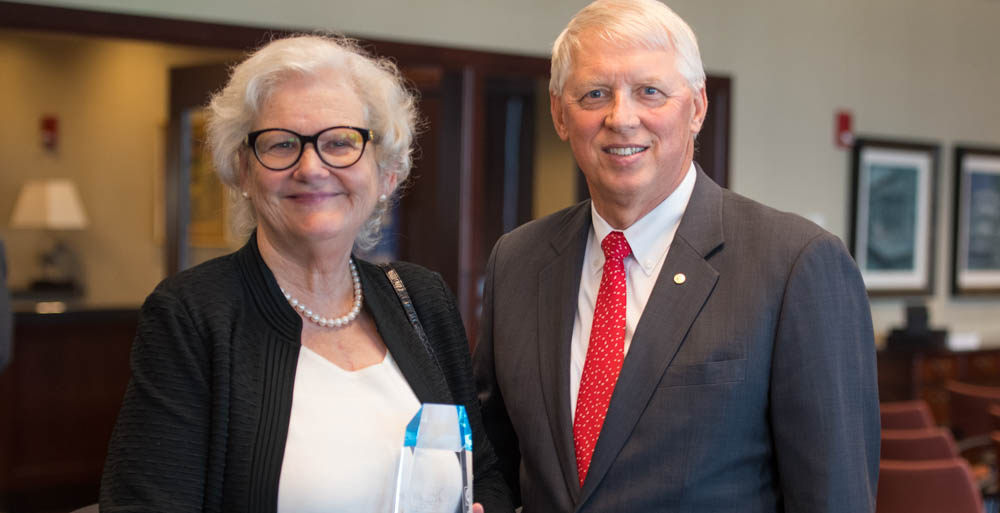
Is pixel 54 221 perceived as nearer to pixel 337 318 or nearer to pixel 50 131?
pixel 50 131

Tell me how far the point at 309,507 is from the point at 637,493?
546 millimetres

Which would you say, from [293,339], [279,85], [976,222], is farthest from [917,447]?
[976,222]

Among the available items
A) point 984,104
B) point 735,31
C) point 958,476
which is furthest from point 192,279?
point 984,104

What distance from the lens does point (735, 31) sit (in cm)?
563

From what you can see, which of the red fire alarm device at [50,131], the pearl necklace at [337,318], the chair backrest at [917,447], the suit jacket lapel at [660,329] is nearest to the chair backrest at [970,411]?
the chair backrest at [917,447]

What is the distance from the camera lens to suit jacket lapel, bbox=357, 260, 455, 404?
71.2 inches

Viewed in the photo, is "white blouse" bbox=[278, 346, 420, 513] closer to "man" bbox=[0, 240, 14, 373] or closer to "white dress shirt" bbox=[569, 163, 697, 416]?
"white dress shirt" bbox=[569, 163, 697, 416]

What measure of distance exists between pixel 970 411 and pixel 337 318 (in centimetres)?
450

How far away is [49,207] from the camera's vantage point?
7.50m

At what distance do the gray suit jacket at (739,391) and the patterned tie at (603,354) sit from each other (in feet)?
0.09

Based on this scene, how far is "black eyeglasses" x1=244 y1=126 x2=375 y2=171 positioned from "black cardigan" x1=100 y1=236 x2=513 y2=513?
0.17 m

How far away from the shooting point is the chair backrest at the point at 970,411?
5148mm

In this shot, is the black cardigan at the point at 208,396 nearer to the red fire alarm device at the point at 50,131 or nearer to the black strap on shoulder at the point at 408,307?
the black strap on shoulder at the point at 408,307

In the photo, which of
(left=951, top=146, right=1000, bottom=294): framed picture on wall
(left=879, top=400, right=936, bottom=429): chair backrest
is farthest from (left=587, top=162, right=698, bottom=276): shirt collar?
(left=951, top=146, right=1000, bottom=294): framed picture on wall
